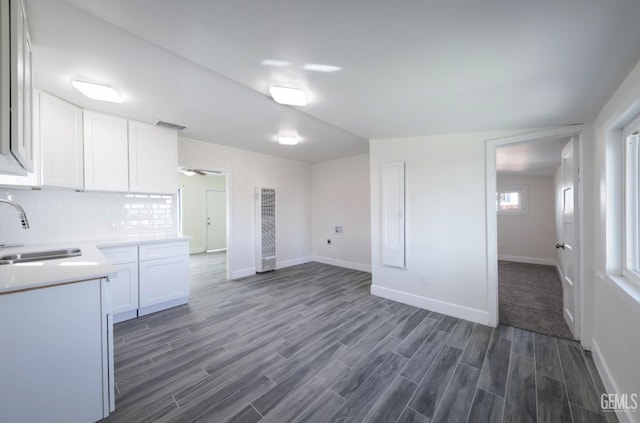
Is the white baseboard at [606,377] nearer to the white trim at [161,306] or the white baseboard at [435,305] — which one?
the white baseboard at [435,305]

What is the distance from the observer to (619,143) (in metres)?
1.75

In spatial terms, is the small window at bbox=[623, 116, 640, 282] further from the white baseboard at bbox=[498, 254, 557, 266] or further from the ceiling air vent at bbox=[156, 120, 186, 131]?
the white baseboard at bbox=[498, 254, 557, 266]

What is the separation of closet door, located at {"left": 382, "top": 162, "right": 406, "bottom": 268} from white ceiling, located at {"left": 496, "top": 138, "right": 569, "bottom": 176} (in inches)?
50.8

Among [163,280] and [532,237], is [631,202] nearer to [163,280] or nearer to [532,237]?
[163,280]

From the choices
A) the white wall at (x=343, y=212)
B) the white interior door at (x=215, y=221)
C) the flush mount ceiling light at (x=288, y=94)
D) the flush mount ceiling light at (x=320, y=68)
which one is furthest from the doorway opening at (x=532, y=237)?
the white interior door at (x=215, y=221)

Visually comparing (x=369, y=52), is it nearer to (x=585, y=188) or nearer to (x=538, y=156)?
(x=585, y=188)

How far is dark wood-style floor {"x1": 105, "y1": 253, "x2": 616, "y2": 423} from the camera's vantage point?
5.03ft

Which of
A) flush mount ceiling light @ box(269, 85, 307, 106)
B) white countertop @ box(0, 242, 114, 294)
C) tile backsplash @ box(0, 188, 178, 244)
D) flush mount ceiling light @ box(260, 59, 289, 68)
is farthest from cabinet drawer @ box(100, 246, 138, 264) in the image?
flush mount ceiling light @ box(260, 59, 289, 68)

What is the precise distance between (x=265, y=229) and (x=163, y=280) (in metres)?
2.09

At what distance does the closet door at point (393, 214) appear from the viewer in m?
3.22

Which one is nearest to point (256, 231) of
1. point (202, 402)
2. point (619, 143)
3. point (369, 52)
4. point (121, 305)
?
point (121, 305)

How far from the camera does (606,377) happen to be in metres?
1.70

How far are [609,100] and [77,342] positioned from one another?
396cm

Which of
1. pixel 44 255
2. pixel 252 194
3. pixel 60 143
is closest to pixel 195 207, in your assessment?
pixel 252 194
